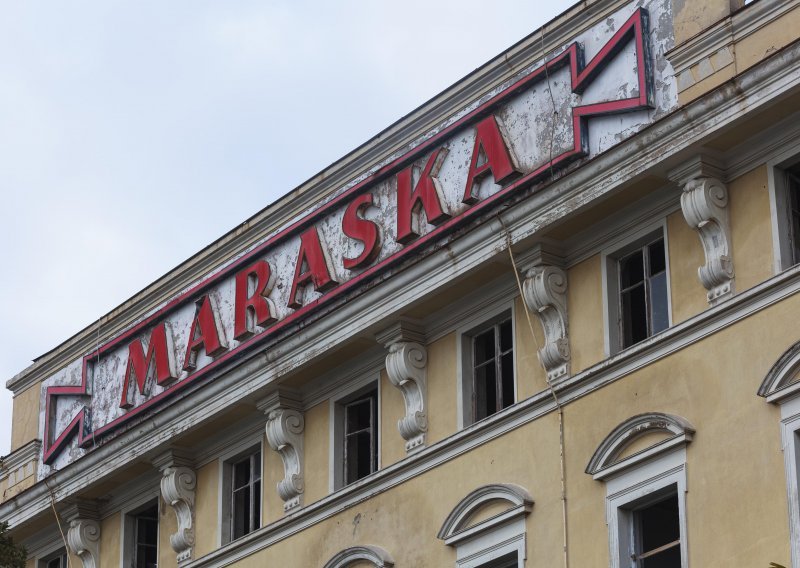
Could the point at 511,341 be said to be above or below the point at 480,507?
above

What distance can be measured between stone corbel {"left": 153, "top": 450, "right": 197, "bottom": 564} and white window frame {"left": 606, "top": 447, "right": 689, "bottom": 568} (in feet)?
30.8

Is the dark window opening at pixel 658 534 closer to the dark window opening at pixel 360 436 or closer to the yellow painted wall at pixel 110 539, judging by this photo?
the dark window opening at pixel 360 436

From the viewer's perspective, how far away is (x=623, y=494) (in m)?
25.3

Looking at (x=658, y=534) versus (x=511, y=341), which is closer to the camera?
(x=658, y=534)

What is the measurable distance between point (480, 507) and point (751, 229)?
17.1ft

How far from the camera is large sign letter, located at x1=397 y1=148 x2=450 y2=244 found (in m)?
28.8

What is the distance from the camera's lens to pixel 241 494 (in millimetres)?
32469

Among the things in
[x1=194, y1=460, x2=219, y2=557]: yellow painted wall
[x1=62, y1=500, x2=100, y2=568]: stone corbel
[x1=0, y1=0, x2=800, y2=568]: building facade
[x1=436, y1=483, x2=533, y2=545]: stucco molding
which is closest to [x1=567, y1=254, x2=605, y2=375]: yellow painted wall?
[x1=0, y1=0, x2=800, y2=568]: building facade

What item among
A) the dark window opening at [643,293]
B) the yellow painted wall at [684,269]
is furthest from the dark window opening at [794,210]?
the dark window opening at [643,293]

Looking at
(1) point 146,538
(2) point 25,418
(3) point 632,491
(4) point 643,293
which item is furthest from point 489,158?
(2) point 25,418

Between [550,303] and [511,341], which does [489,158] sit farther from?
[511,341]

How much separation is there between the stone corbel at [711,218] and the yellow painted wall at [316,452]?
751 cm

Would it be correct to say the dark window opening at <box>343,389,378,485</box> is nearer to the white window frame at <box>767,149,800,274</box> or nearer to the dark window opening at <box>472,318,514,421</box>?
the dark window opening at <box>472,318,514,421</box>

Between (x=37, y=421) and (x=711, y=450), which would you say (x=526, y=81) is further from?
(x=37, y=421)
